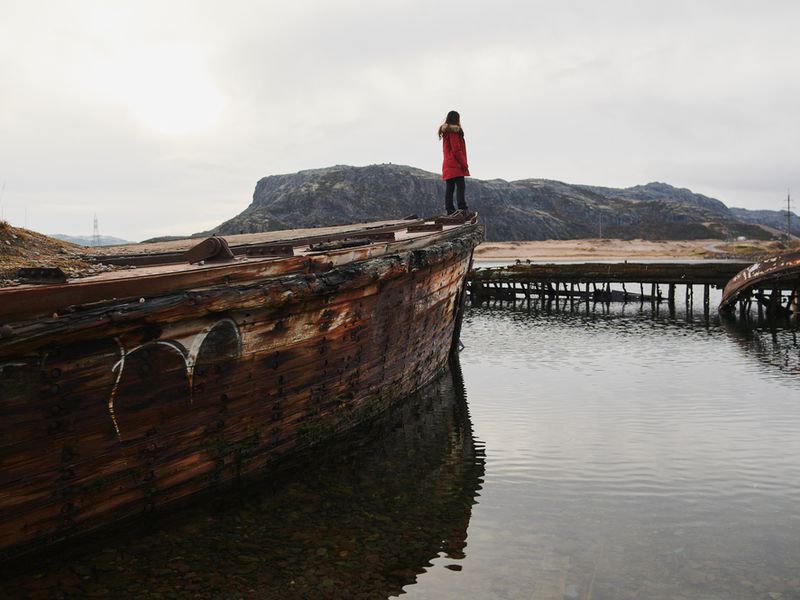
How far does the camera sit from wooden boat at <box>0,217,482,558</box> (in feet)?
15.0

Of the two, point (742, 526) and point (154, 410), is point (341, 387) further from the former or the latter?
point (742, 526)

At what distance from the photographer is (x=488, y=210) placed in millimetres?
155500

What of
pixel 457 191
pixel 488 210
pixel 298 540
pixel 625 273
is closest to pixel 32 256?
pixel 298 540

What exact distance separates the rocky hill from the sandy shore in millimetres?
20733

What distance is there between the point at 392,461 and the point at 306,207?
132149mm

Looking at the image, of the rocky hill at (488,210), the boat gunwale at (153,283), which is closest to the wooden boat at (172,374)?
the boat gunwale at (153,283)

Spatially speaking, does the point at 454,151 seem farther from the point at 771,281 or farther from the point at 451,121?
the point at 771,281

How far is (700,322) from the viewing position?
1047 inches

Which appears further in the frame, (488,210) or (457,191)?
(488,210)

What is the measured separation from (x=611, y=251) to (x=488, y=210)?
4931 centimetres

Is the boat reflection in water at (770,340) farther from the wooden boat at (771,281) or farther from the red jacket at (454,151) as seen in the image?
the red jacket at (454,151)

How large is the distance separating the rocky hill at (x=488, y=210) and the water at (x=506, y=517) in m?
113

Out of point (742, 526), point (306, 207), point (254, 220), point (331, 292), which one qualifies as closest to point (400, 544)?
point (331, 292)

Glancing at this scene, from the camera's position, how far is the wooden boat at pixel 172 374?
457cm
